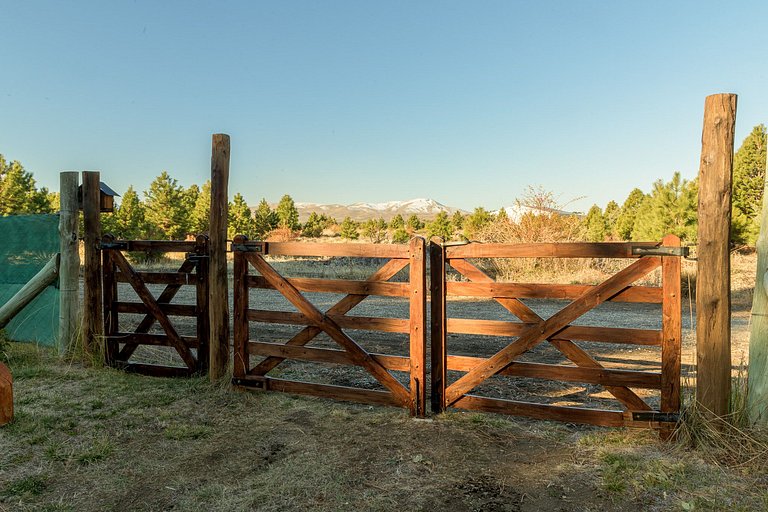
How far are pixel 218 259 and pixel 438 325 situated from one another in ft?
8.79

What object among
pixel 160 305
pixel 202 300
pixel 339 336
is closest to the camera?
pixel 339 336

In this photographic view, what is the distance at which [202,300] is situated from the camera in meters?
6.15

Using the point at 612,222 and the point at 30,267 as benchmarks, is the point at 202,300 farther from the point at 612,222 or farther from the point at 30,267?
the point at 612,222

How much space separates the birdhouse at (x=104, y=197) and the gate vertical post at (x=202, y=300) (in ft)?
5.88

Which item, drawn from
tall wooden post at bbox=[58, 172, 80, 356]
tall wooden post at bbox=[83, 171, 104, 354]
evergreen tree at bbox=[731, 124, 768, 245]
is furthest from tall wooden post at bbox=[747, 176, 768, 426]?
evergreen tree at bbox=[731, 124, 768, 245]

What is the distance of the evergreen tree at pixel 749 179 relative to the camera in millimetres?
24797

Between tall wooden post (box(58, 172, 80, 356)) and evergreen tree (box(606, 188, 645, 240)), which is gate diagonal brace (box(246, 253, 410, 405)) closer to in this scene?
tall wooden post (box(58, 172, 80, 356))

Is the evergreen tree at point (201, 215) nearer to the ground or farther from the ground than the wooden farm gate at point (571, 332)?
farther from the ground

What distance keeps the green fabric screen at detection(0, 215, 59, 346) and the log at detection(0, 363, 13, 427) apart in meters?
2.78

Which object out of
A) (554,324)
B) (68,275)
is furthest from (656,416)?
(68,275)

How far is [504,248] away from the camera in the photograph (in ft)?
15.0

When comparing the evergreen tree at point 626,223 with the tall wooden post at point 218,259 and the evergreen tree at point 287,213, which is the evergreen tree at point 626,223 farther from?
the tall wooden post at point 218,259

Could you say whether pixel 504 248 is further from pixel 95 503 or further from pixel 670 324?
pixel 95 503

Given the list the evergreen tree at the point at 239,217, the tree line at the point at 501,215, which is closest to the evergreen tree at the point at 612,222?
the tree line at the point at 501,215
